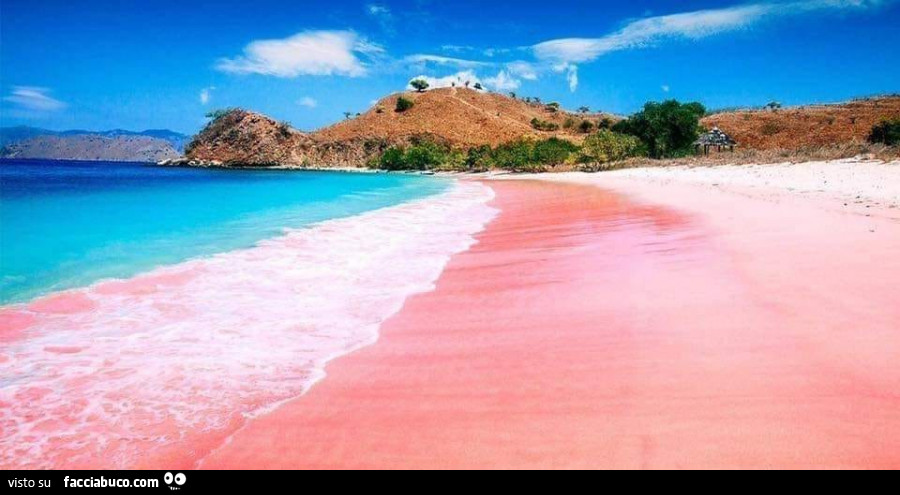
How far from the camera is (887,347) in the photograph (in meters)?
3.47

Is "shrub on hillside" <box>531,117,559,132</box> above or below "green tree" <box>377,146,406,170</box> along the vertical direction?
above

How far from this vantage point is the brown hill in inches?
3994

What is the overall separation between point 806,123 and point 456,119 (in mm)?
60429

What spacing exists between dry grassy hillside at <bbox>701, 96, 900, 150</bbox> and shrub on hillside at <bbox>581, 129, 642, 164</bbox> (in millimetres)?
15166

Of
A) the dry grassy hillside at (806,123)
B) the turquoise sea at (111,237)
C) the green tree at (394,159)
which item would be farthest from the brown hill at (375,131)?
the turquoise sea at (111,237)

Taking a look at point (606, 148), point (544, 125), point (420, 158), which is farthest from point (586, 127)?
point (606, 148)

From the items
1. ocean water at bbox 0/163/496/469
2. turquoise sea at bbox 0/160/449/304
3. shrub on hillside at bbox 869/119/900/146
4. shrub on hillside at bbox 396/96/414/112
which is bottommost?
ocean water at bbox 0/163/496/469

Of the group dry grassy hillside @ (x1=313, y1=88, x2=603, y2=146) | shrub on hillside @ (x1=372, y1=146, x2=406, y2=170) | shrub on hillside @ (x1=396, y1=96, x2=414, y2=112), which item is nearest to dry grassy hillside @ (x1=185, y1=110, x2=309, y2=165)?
dry grassy hillside @ (x1=313, y1=88, x2=603, y2=146)

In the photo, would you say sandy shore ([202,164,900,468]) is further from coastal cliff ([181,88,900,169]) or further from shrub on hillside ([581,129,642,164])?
coastal cliff ([181,88,900,169])

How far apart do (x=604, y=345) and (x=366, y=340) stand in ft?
6.48

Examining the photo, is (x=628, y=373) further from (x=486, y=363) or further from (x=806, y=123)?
(x=806, y=123)

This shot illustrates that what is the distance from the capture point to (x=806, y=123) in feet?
214

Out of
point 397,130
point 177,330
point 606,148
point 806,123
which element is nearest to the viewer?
point 177,330

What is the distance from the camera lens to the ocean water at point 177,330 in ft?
9.98
